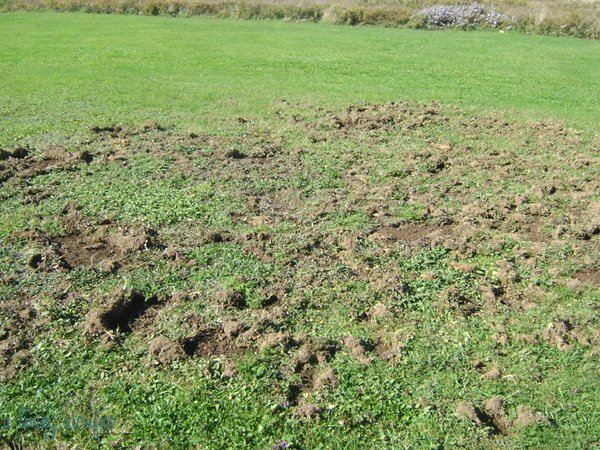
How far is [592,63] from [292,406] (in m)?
17.9

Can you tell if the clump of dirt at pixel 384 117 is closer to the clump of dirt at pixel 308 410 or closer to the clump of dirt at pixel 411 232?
the clump of dirt at pixel 411 232

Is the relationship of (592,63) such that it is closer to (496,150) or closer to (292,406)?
(496,150)

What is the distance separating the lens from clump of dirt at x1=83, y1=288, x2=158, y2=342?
5.74 m

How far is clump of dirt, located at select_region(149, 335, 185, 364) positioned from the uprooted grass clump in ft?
0.05

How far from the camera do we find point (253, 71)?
1698 centimetres

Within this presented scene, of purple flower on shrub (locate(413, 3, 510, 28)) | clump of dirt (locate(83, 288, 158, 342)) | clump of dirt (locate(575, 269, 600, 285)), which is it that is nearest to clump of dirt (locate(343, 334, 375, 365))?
clump of dirt (locate(83, 288, 158, 342))

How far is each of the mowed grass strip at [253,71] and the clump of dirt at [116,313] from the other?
5970 mm

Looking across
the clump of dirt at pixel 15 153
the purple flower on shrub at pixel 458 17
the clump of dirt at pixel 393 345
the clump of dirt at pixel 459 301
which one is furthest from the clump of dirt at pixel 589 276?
the purple flower on shrub at pixel 458 17

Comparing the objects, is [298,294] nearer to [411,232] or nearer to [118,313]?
[118,313]

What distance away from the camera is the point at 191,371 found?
17.5 feet

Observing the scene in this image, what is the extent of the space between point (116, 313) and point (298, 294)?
5.45ft

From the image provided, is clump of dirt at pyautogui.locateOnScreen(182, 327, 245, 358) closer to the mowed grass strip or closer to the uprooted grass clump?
the uprooted grass clump

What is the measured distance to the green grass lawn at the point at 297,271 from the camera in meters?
4.93

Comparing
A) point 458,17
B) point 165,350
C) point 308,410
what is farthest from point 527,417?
point 458,17
